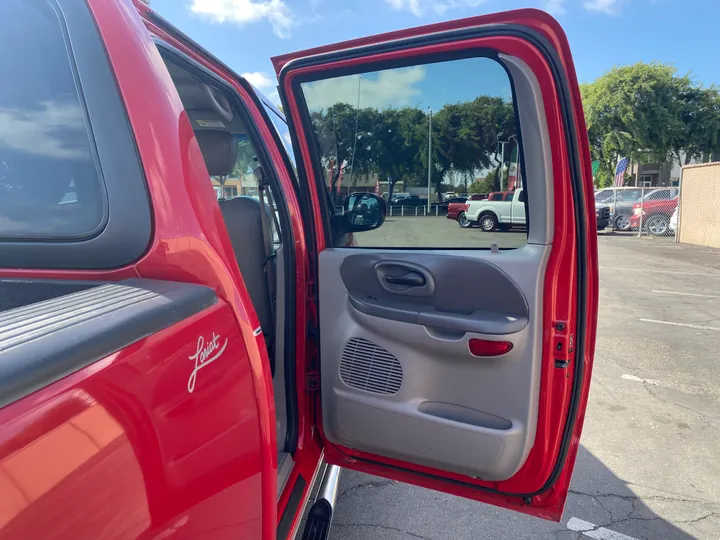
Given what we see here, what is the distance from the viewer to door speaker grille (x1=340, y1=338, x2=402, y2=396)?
1.98 m

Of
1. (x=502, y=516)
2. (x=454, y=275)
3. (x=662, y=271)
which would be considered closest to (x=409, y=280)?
(x=454, y=275)

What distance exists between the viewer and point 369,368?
2.04m

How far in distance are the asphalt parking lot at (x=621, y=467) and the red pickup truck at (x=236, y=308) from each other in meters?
0.32

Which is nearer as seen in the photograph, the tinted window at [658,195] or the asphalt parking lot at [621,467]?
the asphalt parking lot at [621,467]

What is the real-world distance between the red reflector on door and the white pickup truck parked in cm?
45

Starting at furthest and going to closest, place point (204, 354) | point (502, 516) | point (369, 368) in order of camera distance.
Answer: point (502, 516) → point (369, 368) → point (204, 354)

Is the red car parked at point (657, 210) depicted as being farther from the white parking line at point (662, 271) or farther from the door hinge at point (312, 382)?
the door hinge at point (312, 382)

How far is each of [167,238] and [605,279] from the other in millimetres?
9775

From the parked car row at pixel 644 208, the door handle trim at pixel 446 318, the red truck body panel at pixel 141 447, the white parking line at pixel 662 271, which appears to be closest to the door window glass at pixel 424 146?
the door handle trim at pixel 446 318

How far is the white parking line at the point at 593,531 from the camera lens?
2.46 meters

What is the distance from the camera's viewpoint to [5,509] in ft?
1.87

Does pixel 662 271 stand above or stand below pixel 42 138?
below

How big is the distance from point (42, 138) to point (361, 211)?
4.22 feet

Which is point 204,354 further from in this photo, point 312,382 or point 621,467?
point 621,467
